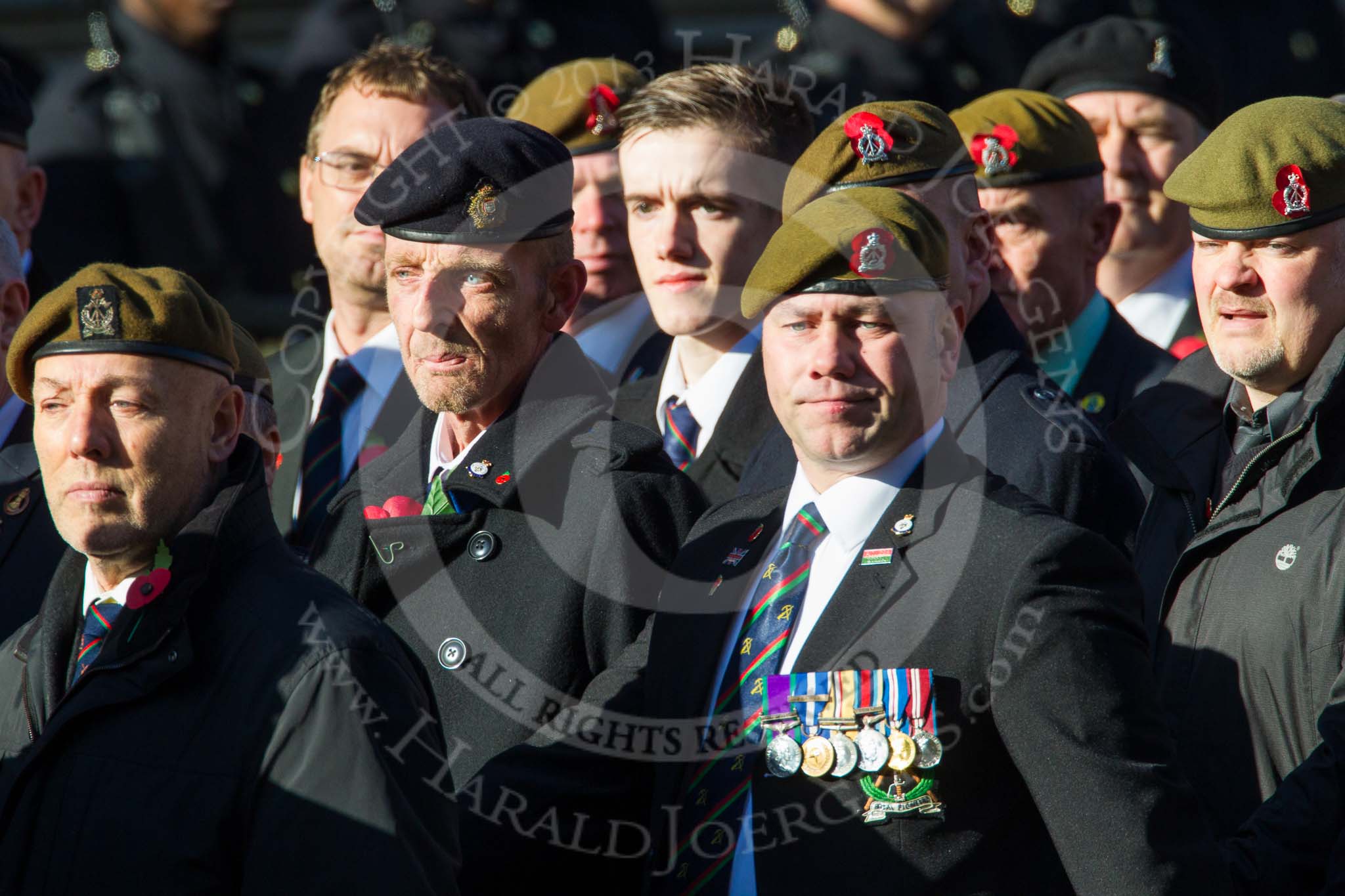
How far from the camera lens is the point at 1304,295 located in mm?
3756

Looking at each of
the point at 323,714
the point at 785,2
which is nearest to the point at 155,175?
the point at 785,2

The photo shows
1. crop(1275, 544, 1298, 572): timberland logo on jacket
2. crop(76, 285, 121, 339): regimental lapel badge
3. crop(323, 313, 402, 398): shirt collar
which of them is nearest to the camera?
crop(76, 285, 121, 339): regimental lapel badge

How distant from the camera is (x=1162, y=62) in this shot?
5781 mm

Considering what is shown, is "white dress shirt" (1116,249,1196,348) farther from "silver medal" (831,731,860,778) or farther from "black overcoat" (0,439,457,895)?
"black overcoat" (0,439,457,895)

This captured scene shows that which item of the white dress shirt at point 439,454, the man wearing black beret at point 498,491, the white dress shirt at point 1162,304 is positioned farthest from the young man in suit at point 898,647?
the white dress shirt at point 1162,304

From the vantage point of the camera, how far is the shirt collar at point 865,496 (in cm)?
330

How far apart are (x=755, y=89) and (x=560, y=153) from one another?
0.90 m

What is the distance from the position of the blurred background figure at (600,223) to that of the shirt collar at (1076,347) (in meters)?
1.09

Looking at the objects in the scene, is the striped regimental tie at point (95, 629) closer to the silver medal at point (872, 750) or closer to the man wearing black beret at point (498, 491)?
the man wearing black beret at point (498, 491)

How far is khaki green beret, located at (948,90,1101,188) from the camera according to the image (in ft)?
16.9

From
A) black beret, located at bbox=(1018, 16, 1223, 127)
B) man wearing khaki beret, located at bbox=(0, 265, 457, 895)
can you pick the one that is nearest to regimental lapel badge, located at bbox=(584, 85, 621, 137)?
black beret, located at bbox=(1018, 16, 1223, 127)

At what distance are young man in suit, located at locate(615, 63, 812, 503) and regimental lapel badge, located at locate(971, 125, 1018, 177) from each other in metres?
0.58

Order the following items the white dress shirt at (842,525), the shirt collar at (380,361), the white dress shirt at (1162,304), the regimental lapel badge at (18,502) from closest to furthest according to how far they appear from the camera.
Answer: the white dress shirt at (842,525) → the regimental lapel badge at (18,502) → the shirt collar at (380,361) → the white dress shirt at (1162,304)

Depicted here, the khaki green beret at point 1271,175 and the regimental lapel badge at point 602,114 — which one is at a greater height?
the regimental lapel badge at point 602,114
